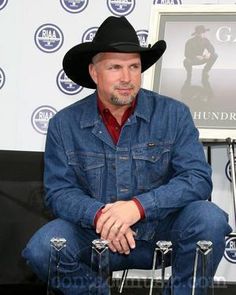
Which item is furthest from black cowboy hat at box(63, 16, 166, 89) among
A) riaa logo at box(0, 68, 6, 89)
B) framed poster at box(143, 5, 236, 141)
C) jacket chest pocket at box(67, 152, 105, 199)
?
riaa logo at box(0, 68, 6, 89)

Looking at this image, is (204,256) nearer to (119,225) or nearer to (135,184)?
(119,225)

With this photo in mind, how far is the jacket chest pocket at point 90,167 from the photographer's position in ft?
6.41

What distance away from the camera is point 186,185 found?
1845 mm

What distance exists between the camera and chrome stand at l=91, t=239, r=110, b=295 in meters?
1.51

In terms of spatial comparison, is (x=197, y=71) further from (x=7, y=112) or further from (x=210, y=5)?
(x=7, y=112)

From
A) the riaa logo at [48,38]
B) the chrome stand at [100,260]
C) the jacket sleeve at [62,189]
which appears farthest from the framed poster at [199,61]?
the chrome stand at [100,260]

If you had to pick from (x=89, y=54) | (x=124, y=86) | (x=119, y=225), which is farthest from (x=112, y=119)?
(x=119, y=225)

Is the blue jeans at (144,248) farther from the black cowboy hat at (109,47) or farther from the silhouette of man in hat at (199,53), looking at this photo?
the silhouette of man in hat at (199,53)

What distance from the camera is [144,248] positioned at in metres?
1.87

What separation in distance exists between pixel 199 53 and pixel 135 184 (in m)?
0.92

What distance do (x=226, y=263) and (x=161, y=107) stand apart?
4.09ft

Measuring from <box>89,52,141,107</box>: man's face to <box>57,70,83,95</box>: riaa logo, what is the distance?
908mm

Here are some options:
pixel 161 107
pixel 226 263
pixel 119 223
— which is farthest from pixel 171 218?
pixel 226 263

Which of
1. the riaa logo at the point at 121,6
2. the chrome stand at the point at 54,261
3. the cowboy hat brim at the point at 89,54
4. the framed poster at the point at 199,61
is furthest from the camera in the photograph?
the riaa logo at the point at 121,6
